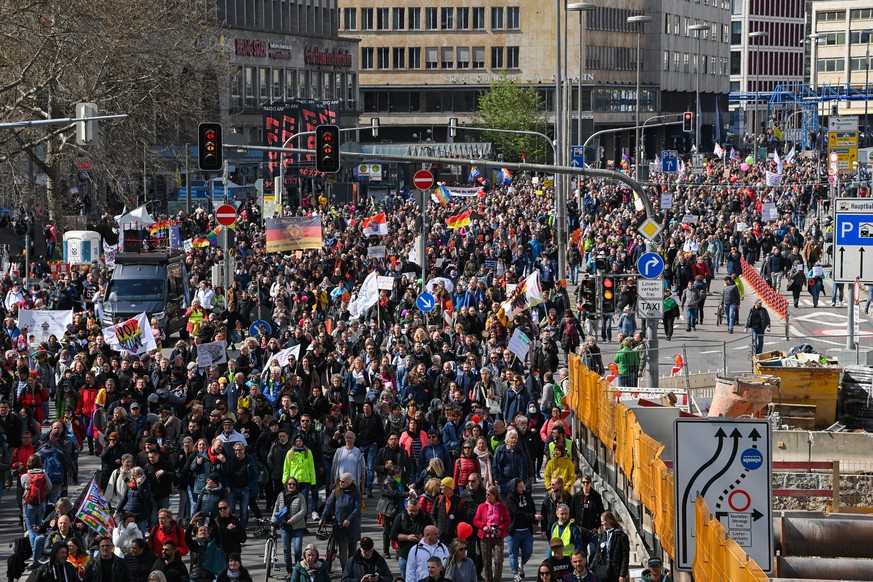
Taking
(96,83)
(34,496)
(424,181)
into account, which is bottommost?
(34,496)

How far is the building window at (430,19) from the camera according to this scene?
392 feet

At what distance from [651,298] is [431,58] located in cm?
9715

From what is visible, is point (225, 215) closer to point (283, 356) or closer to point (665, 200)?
point (283, 356)

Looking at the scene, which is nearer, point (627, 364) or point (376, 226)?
point (627, 364)

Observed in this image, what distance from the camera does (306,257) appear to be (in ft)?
134

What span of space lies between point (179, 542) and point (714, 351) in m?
19.2

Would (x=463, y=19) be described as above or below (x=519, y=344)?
above

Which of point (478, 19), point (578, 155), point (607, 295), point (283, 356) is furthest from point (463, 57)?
point (283, 356)

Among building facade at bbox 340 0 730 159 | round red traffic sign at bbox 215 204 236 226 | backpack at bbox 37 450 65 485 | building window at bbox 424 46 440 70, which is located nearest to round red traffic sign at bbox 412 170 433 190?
round red traffic sign at bbox 215 204 236 226

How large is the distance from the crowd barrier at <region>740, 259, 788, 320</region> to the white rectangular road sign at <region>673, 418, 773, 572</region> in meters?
26.8

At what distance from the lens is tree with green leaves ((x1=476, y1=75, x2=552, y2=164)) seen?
101 m

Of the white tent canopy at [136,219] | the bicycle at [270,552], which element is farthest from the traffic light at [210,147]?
the white tent canopy at [136,219]

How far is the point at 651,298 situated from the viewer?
24.5m

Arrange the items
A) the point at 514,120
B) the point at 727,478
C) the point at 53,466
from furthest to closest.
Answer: the point at 514,120 → the point at 53,466 → the point at 727,478
